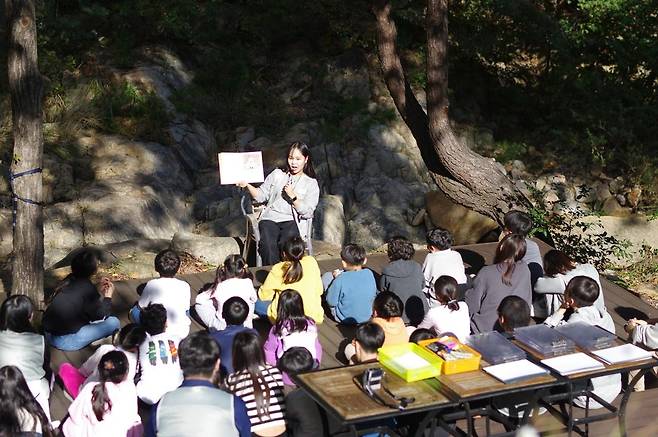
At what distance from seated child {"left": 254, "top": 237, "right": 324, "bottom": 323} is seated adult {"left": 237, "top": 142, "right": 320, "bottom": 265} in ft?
4.48

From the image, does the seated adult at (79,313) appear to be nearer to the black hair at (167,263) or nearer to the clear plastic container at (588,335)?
the black hair at (167,263)

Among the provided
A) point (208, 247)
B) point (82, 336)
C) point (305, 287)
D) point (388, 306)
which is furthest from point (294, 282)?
point (208, 247)

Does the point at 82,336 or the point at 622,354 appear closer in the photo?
the point at 622,354

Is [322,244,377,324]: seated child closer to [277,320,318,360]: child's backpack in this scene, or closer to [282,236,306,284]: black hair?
[282,236,306,284]: black hair

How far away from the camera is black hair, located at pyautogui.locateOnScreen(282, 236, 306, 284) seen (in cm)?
687

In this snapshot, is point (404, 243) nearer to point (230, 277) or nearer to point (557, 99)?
point (230, 277)

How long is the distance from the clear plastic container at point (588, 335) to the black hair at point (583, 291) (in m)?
0.32

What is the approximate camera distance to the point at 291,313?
6.02 meters

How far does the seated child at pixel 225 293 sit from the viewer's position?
6781 mm

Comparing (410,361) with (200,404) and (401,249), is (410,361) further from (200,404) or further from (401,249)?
(401,249)

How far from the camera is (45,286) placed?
8633 millimetres

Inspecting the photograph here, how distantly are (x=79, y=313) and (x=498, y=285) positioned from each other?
3.40 meters

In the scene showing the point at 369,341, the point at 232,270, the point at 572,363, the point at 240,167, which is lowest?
the point at 572,363

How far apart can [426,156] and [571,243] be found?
2032mm
